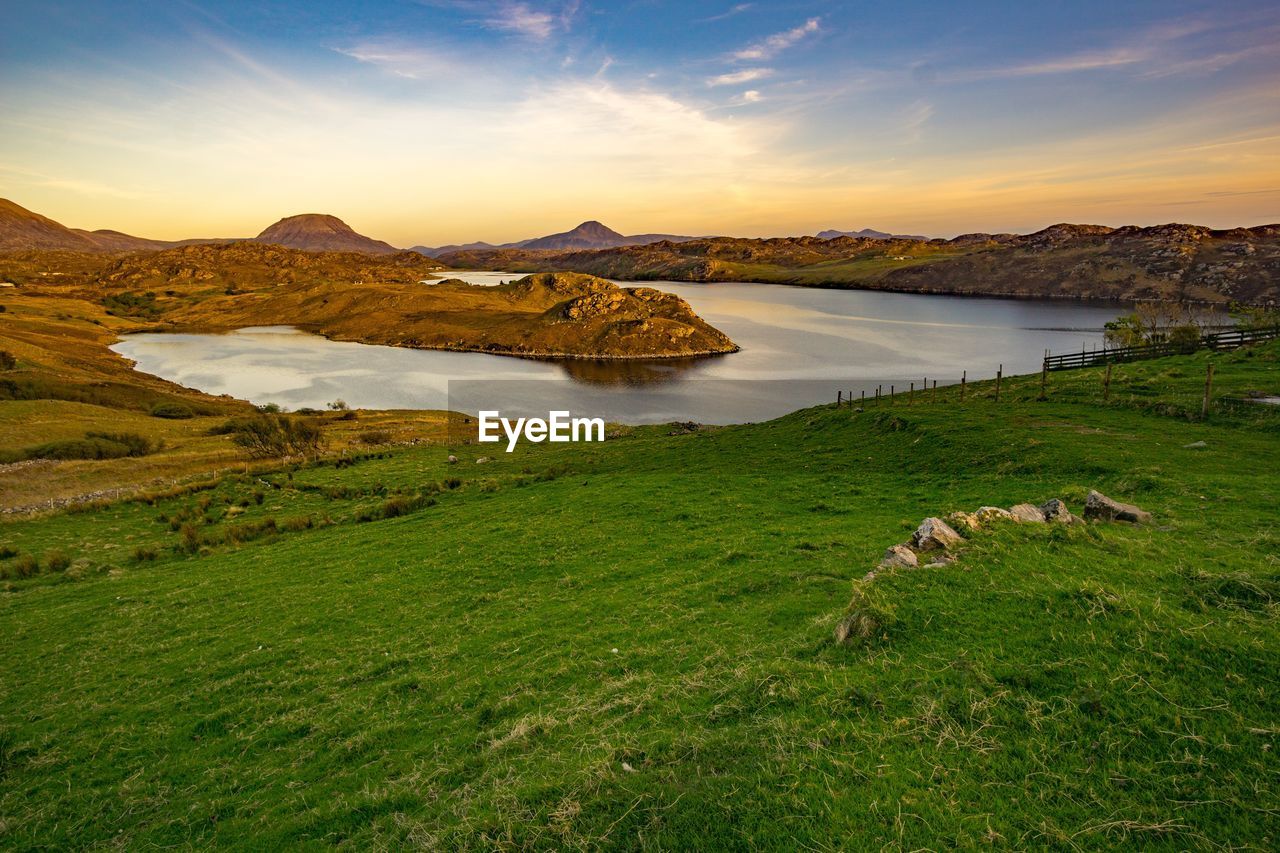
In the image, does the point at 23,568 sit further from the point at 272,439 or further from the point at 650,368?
the point at 650,368

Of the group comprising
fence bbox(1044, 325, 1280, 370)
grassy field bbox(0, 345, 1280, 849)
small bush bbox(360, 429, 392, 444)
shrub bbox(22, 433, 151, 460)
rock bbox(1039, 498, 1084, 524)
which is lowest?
small bush bbox(360, 429, 392, 444)

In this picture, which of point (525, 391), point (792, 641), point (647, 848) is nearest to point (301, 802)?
point (647, 848)

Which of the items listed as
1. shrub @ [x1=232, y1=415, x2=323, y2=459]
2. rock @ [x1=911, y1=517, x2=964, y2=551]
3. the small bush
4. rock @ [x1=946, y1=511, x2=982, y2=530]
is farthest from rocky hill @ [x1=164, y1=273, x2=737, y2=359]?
rock @ [x1=911, y1=517, x2=964, y2=551]

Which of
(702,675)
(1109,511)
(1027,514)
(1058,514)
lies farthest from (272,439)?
(1109,511)

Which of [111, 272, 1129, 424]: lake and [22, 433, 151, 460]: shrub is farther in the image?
[111, 272, 1129, 424]: lake

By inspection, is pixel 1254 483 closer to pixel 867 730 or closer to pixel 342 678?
pixel 867 730

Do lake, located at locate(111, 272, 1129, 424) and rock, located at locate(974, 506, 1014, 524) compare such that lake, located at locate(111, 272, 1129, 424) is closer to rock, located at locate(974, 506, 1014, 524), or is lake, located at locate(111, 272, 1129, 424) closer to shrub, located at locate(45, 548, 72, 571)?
shrub, located at locate(45, 548, 72, 571)

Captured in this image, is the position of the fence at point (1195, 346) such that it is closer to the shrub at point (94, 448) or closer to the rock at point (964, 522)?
the rock at point (964, 522)
